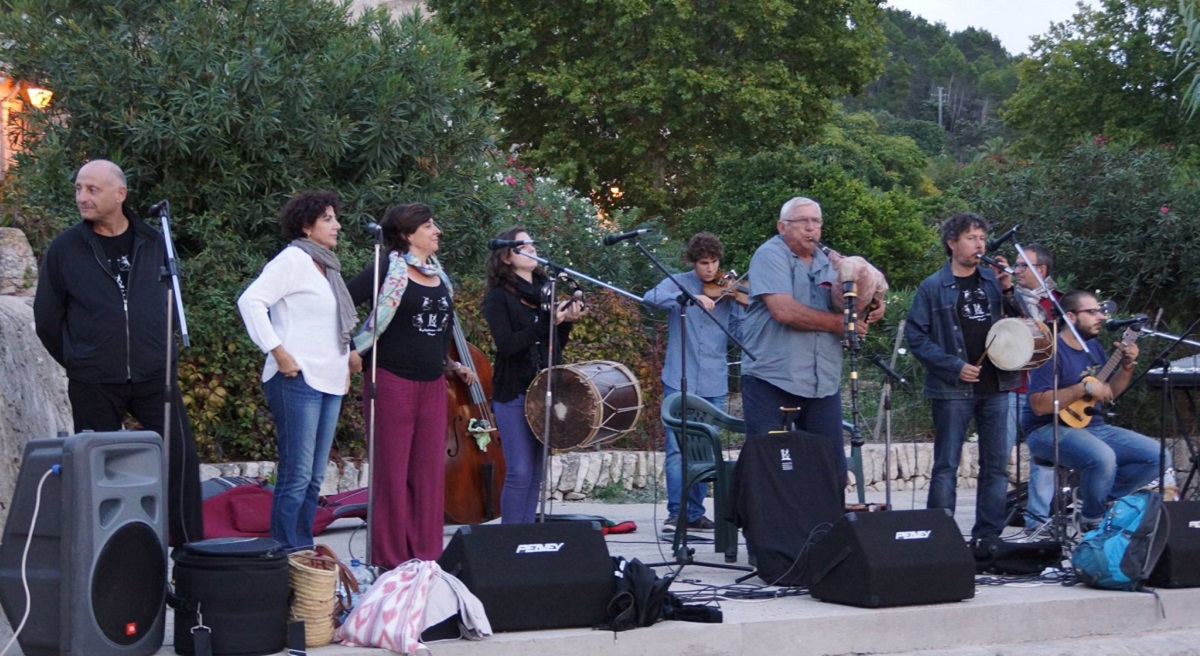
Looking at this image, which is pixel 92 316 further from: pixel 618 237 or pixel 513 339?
pixel 618 237

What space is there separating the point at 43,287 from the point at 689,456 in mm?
3815

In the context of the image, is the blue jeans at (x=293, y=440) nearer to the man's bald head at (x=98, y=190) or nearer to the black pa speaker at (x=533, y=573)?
the black pa speaker at (x=533, y=573)

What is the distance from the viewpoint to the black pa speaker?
5289 millimetres

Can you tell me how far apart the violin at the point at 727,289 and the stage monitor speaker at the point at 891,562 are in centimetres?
261

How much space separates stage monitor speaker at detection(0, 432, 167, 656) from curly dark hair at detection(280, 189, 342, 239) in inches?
64.8

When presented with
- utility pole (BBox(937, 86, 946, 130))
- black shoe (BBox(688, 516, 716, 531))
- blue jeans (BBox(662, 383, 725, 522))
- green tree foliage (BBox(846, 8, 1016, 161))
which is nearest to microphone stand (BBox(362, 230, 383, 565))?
blue jeans (BBox(662, 383, 725, 522))

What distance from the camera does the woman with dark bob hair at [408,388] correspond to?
6.29 metres

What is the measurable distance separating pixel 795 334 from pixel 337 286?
2351 mm

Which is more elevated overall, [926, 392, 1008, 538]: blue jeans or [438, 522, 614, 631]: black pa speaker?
[926, 392, 1008, 538]: blue jeans

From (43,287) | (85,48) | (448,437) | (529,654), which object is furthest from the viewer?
(85,48)

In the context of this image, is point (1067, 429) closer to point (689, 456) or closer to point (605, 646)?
point (689, 456)

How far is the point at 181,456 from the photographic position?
5.75 meters

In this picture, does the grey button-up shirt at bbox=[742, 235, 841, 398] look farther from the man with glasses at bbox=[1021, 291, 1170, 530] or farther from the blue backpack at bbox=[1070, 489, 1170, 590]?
the man with glasses at bbox=[1021, 291, 1170, 530]

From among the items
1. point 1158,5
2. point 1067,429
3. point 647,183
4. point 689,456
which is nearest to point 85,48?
point 689,456
